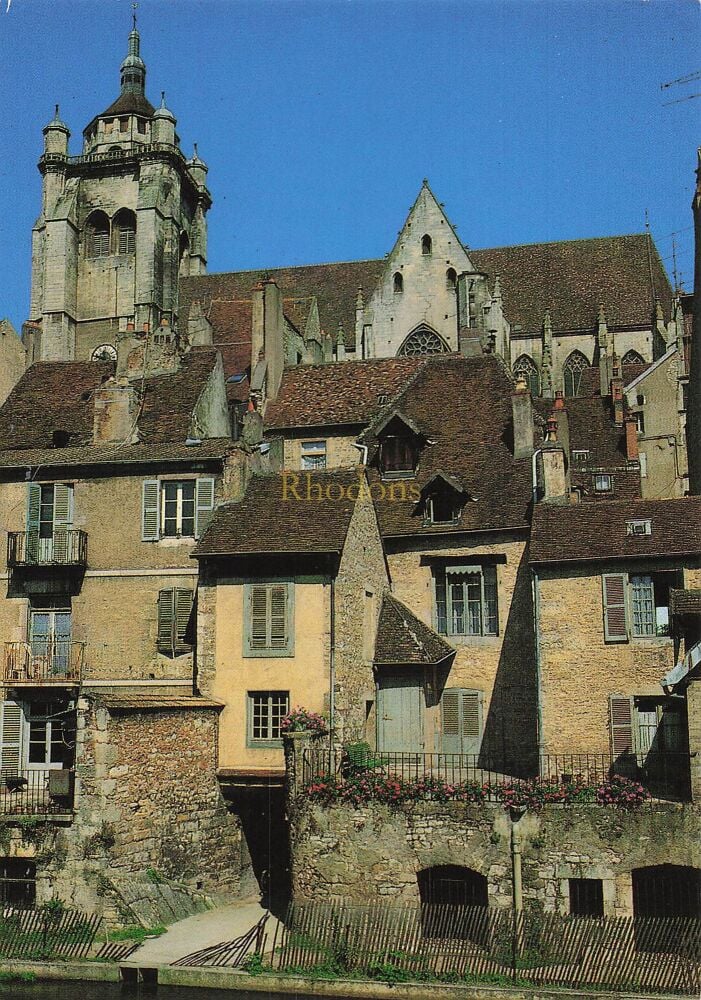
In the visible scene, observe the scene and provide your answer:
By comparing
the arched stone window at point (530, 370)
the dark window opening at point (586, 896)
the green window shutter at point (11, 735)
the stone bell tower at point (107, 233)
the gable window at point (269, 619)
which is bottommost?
the dark window opening at point (586, 896)

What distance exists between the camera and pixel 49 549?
111 ft

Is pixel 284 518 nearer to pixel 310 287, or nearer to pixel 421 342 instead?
pixel 421 342

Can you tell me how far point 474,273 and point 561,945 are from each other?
34049mm

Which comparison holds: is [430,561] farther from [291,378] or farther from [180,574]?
[291,378]

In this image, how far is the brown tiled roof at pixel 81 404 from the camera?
35875 millimetres

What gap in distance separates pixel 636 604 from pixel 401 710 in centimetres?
651

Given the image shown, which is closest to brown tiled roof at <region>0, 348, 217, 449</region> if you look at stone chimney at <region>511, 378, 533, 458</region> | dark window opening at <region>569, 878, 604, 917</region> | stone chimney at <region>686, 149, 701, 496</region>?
stone chimney at <region>511, 378, 533, 458</region>

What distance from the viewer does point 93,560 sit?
33.9m

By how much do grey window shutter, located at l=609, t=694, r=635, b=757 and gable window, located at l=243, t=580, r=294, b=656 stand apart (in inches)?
299

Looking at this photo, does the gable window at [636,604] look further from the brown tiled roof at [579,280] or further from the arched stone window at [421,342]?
the brown tiled roof at [579,280]

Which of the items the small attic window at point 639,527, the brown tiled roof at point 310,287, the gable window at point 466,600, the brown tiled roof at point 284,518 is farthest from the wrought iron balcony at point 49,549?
the brown tiled roof at point 310,287

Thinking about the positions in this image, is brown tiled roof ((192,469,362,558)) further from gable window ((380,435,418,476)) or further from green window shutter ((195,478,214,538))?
gable window ((380,435,418,476))

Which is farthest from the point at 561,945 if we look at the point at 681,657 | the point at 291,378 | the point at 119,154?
the point at 119,154

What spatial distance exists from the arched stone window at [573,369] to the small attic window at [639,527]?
28.6 metres
